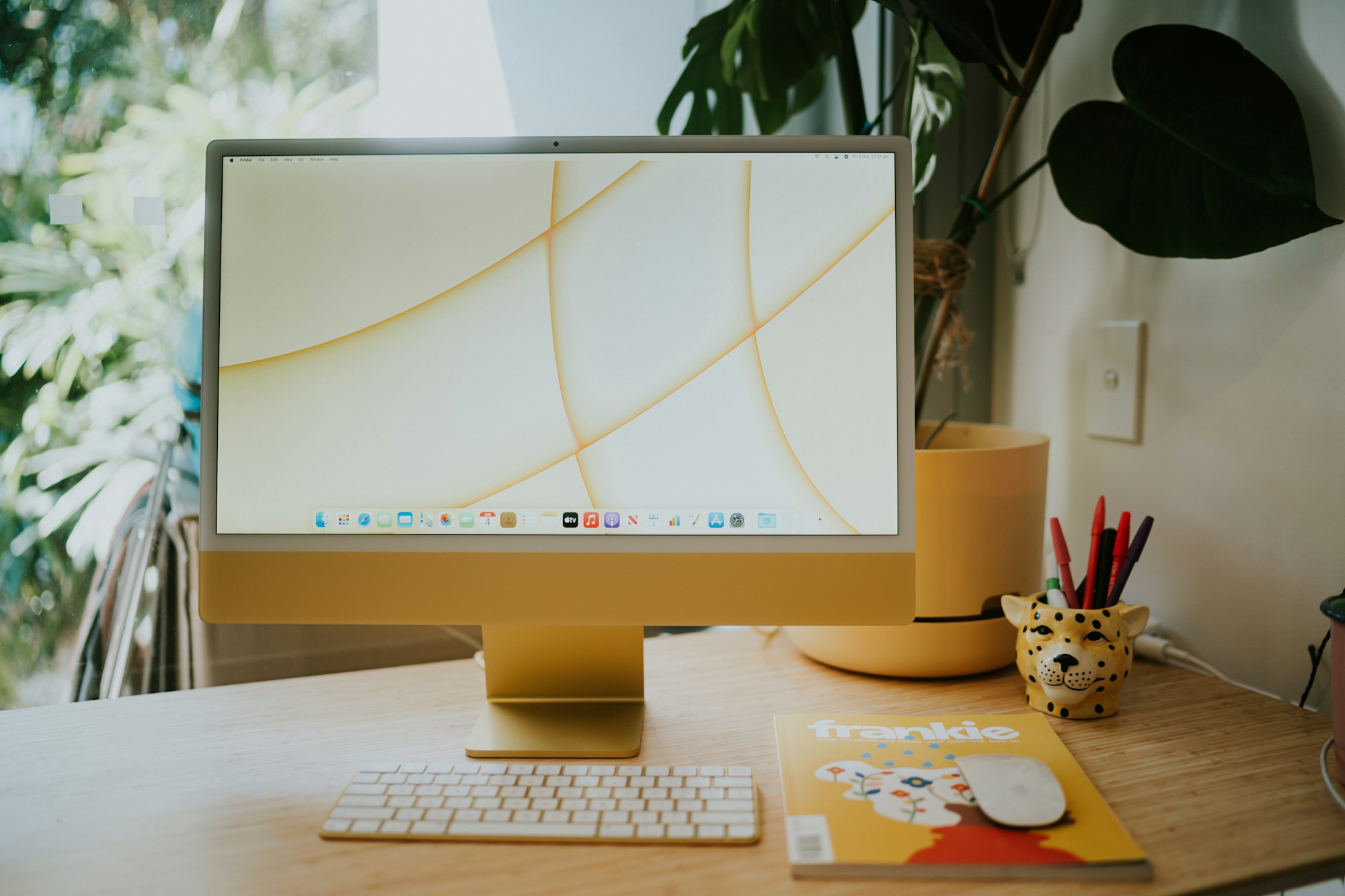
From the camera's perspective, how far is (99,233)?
90cm

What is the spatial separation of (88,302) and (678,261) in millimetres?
645

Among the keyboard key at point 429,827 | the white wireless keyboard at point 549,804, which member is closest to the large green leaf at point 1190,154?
the white wireless keyboard at point 549,804

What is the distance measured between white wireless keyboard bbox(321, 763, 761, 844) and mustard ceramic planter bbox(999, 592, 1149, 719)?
11.3 inches

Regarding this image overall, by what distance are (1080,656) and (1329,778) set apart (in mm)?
175

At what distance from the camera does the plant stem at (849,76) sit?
3.04ft

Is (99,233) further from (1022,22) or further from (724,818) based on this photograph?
(1022,22)

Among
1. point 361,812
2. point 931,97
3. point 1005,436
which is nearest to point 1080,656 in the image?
point 1005,436

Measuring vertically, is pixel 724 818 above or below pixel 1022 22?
below

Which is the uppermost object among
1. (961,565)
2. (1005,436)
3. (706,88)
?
(706,88)

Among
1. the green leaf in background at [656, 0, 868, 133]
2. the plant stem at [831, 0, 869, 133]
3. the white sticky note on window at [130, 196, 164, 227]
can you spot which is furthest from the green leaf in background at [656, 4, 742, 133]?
the white sticky note on window at [130, 196, 164, 227]

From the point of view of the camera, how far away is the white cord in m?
0.60

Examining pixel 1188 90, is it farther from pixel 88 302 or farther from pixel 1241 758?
pixel 88 302

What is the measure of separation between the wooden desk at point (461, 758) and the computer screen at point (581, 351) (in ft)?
0.62

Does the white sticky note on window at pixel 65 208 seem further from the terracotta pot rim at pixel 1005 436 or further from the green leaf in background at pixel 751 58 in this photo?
the terracotta pot rim at pixel 1005 436
